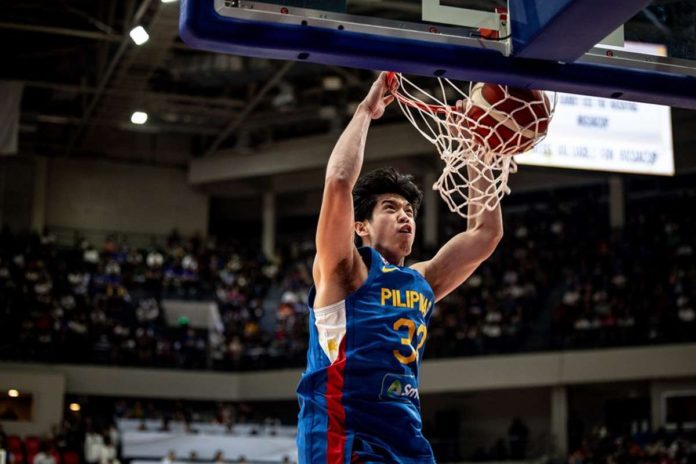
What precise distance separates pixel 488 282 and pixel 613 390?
3.72 m

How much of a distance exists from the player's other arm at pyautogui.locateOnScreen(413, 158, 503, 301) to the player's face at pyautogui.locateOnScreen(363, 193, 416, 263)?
0.29m

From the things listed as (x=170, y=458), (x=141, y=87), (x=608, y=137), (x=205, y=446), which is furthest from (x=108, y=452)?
(x=608, y=137)

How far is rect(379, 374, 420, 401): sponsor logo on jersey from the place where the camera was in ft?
11.8

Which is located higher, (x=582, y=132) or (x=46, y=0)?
(x=46, y=0)

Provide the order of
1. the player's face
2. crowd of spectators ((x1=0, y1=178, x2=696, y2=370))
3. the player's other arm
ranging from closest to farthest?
the player's face → the player's other arm → crowd of spectators ((x1=0, y1=178, x2=696, y2=370))

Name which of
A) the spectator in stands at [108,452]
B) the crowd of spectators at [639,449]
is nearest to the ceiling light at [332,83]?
the spectator in stands at [108,452]

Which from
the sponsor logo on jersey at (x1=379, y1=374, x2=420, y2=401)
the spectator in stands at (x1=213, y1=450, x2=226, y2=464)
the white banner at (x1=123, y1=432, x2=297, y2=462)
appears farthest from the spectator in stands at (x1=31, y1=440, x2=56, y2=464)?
the sponsor logo on jersey at (x1=379, y1=374, x2=420, y2=401)

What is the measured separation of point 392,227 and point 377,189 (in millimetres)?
171

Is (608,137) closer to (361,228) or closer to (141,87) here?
(361,228)

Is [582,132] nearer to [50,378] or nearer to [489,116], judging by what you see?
[489,116]

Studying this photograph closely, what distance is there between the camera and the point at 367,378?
11.8 feet

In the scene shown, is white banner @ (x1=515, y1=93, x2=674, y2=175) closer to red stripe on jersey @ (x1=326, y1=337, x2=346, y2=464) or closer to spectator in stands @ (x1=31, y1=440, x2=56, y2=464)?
red stripe on jersey @ (x1=326, y1=337, x2=346, y2=464)

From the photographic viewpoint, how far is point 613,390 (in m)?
23.2

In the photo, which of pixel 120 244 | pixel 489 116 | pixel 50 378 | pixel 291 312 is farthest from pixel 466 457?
pixel 489 116
